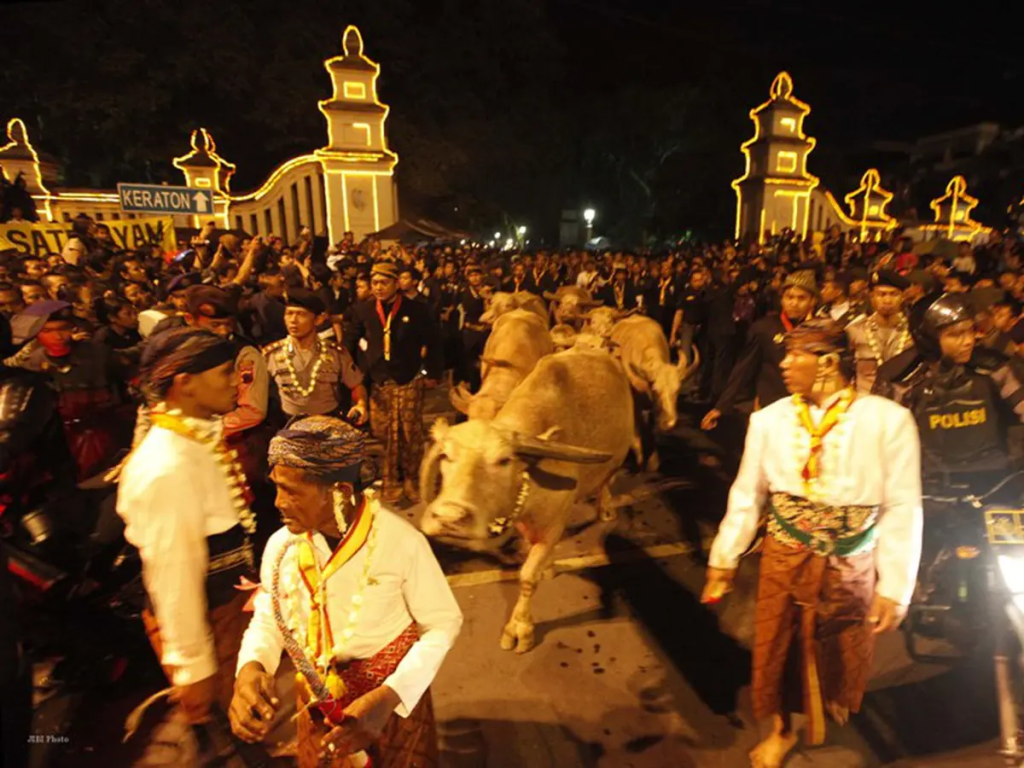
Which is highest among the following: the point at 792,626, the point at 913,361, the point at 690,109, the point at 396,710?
the point at 690,109

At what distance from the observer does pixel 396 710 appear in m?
2.03

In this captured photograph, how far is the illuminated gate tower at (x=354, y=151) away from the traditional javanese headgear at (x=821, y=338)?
17712 millimetres

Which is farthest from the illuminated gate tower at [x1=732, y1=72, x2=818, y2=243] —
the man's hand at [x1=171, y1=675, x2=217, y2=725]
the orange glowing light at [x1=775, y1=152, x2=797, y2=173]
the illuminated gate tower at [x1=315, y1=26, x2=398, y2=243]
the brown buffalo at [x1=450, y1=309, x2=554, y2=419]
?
the man's hand at [x1=171, y1=675, x2=217, y2=725]

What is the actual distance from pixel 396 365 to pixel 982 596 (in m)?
4.81

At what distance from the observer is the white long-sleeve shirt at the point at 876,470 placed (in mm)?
2797

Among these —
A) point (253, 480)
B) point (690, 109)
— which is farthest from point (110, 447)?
point (690, 109)

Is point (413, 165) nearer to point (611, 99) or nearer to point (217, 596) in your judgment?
point (611, 99)

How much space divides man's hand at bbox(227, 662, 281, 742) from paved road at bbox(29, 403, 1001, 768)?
169cm

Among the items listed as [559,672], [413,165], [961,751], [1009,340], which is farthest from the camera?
[413,165]

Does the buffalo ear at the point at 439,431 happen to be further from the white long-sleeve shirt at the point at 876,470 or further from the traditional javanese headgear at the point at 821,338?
the traditional javanese headgear at the point at 821,338

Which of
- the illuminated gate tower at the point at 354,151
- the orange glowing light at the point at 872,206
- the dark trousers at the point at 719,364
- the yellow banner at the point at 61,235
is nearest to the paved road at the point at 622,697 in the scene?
the dark trousers at the point at 719,364

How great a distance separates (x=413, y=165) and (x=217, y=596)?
24820mm

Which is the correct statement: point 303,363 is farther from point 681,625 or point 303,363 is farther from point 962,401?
point 962,401

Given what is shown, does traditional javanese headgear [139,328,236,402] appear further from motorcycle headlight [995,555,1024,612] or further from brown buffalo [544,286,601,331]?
brown buffalo [544,286,601,331]
